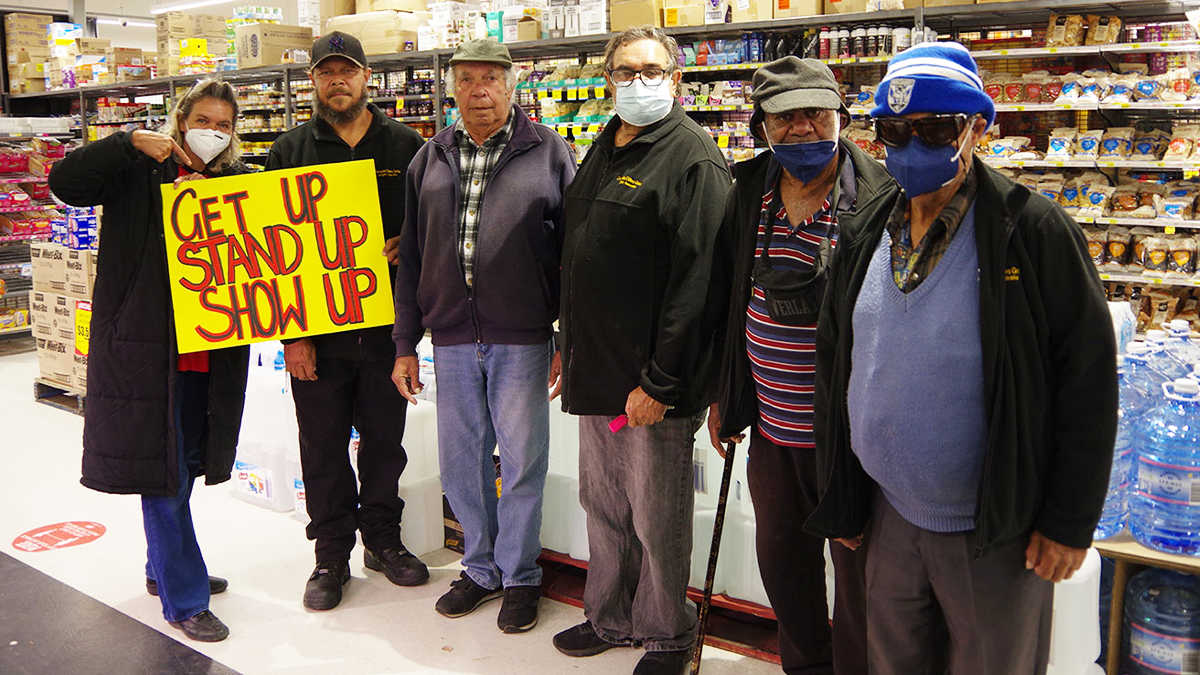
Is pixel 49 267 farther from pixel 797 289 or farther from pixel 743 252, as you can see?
pixel 797 289

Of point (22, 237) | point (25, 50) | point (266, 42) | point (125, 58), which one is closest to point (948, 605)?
point (266, 42)

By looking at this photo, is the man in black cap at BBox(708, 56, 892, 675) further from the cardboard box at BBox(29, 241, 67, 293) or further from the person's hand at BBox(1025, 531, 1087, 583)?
the cardboard box at BBox(29, 241, 67, 293)

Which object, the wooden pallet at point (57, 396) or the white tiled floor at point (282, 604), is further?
the wooden pallet at point (57, 396)

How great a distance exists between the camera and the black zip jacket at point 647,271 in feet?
8.46

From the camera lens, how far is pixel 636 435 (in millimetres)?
2754

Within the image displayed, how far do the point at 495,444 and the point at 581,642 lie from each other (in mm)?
736

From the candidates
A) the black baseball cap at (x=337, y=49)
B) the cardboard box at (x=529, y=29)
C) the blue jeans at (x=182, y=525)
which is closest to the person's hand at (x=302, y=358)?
the blue jeans at (x=182, y=525)

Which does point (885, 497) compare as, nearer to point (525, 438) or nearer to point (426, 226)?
point (525, 438)

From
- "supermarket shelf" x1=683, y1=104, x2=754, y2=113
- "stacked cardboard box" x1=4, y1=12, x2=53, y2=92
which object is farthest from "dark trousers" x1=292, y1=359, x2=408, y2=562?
"stacked cardboard box" x1=4, y1=12, x2=53, y2=92

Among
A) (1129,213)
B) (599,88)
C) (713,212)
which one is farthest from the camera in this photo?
(599,88)

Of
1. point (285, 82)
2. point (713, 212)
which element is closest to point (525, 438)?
point (713, 212)

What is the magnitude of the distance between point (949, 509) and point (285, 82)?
7396mm

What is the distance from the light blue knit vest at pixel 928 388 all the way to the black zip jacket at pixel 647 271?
31.5 inches

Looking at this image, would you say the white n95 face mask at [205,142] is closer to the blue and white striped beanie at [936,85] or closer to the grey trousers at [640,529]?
the grey trousers at [640,529]
